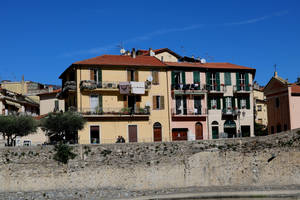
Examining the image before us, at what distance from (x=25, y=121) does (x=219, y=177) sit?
65.7ft

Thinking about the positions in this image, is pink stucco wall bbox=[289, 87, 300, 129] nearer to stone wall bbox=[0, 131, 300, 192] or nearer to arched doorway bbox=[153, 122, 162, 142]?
stone wall bbox=[0, 131, 300, 192]

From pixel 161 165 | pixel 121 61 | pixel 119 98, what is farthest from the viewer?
pixel 121 61

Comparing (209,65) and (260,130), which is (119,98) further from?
(260,130)

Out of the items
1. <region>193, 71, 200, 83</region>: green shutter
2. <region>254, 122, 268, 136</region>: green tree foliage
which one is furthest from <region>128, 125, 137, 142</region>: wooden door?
<region>254, 122, 268, 136</region>: green tree foliage

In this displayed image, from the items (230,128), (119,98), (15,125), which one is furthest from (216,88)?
(15,125)

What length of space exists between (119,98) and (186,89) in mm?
8151

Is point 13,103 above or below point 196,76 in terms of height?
below

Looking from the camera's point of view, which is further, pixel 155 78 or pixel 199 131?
pixel 199 131

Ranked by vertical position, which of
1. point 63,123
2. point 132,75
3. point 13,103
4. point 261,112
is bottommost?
point 63,123

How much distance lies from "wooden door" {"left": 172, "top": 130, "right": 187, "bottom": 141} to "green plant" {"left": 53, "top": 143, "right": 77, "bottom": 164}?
48.9 ft

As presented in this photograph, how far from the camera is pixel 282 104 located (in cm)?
5375

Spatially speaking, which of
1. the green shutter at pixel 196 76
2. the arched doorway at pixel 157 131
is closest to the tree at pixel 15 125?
the arched doorway at pixel 157 131

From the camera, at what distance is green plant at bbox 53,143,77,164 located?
4203cm

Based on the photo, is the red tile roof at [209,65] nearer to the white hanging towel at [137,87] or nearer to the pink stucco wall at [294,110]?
the white hanging towel at [137,87]
